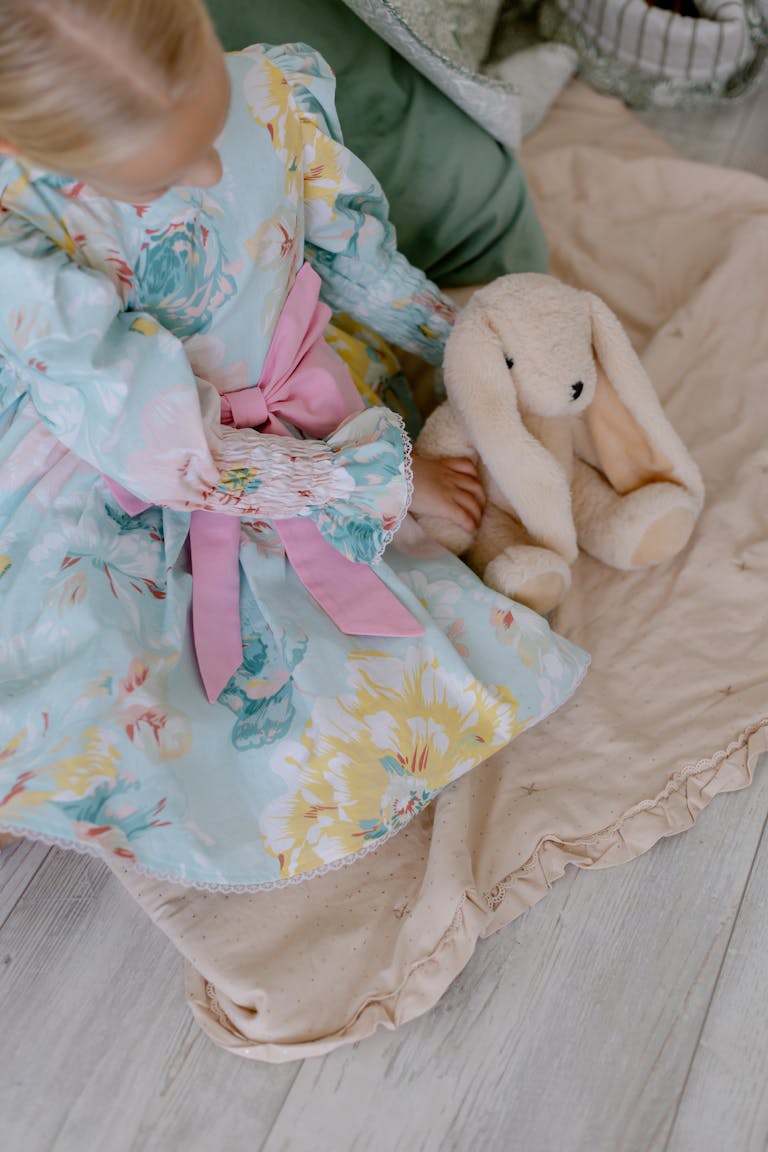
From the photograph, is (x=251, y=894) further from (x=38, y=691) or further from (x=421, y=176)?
(x=421, y=176)

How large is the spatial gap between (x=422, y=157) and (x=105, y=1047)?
959 millimetres

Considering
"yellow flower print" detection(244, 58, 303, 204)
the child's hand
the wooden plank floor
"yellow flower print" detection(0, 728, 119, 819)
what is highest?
"yellow flower print" detection(244, 58, 303, 204)

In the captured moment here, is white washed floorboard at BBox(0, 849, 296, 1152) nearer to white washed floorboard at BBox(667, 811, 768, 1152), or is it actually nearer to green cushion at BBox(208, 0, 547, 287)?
white washed floorboard at BBox(667, 811, 768, 1152)

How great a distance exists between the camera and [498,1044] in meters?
0.89

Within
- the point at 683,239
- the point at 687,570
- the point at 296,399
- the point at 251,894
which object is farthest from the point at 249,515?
the point at 683,239

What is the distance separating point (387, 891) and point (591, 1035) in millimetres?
210

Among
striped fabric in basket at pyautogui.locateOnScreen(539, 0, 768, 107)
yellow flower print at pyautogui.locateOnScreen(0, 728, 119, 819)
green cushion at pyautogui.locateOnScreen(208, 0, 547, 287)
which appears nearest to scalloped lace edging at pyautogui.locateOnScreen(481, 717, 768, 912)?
yellow flower print at pyautogui.locateOnScreen(0, 728, 119, 819)

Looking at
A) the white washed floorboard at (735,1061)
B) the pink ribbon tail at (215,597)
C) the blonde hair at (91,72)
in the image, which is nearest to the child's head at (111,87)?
the blonde hair at (91,72)

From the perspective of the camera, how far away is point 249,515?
2.93ft

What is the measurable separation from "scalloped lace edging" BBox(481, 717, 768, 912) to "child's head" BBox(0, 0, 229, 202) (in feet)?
2.07

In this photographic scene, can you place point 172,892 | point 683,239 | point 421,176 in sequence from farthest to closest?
point 683,239 < point 421,176 < point 172,892

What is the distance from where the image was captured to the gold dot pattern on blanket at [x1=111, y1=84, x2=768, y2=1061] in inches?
34.8

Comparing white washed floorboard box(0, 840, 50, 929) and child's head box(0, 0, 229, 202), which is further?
white washed floorboard box(0, 840, 50, 929)

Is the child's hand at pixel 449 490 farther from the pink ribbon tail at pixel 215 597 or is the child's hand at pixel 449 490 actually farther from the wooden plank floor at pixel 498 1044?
the wooden plank floor at pixel 498 1044
